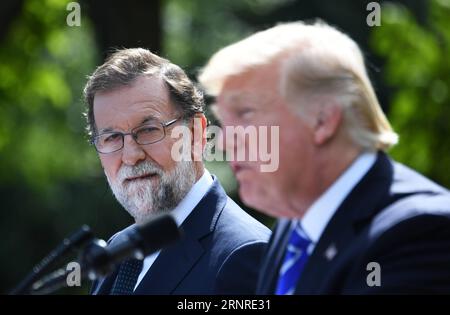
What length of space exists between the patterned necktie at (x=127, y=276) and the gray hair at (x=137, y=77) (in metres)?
0.70

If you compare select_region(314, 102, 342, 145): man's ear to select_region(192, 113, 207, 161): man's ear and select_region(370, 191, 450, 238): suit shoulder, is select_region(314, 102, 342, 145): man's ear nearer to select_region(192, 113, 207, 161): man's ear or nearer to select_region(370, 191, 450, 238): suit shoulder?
select_region(370, 191, 450, 238): suit shoulder

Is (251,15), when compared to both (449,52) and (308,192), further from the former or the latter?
(308,192)

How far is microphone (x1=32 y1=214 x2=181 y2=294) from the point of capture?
2.98 metres

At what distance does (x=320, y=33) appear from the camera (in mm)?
3062

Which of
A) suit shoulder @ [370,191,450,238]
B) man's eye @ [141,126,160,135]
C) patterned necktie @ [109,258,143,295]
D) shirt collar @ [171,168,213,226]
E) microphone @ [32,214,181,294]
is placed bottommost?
patterned necktie @ [109,258,143,295]

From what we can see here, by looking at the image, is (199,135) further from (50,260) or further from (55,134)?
(55,134)

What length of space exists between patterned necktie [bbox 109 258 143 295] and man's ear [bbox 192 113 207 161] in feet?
2.01

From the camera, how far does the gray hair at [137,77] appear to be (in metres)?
4.56

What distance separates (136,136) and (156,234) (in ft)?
4.86

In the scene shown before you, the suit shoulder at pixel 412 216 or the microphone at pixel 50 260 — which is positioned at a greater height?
the suit shoulder at pixel 412 216

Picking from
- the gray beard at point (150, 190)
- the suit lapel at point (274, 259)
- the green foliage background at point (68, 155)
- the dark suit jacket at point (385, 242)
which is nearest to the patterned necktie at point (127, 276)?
the gray beard at point (150, 190)

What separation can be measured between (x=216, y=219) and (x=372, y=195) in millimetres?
1395

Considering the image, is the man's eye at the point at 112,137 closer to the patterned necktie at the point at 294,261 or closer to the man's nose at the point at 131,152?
the man's nose at the point at 131,152

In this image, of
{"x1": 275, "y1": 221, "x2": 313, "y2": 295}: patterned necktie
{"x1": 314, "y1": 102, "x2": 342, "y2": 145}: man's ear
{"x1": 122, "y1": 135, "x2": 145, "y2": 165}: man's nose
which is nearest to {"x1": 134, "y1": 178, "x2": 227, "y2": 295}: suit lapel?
{"x1": 122, "y1": 135, "x2": 145, "y2": 165}: man's nose
